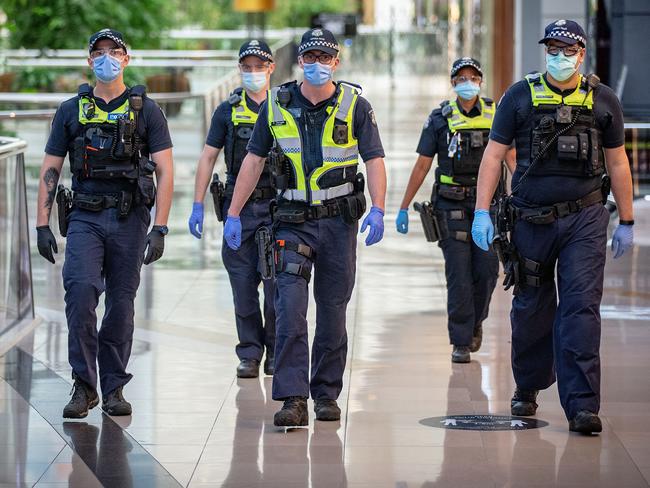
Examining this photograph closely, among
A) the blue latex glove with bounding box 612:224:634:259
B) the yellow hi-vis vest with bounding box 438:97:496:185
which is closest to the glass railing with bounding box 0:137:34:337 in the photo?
the yellow hi-vis vest with bounding box 438:97:496:185

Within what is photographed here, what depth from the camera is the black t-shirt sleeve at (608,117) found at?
7.32m

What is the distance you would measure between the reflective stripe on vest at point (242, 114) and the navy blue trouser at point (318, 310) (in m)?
1.34

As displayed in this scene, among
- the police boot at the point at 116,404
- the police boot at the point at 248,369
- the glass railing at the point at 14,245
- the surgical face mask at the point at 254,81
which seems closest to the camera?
the police boot at the point at 116,404

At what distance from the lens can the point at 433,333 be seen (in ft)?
33.1

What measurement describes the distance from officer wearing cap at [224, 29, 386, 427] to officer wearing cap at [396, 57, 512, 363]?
1528 mm

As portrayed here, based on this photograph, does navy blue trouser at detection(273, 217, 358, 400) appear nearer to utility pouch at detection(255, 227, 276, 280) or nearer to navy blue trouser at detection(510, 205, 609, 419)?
utility pouch at detection(255, 227, 276, 280)

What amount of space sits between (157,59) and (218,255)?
1582 centimetres

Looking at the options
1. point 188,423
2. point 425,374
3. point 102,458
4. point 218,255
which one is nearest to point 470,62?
point 425,374

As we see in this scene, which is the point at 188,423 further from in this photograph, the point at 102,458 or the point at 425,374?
the point at 425,374

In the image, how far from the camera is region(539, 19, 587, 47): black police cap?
7.30 meters

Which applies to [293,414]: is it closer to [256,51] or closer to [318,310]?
[318,310]

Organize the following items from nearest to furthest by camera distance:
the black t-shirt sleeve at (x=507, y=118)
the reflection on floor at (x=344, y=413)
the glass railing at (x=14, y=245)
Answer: the reflection on floor at (x=344, y=413) < the black t-shirt sleeve at (x=507, y=118) < the glass railing at (x=14, y=245)

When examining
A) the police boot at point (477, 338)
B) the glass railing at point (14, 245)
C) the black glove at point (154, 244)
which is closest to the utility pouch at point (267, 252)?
the black glove at point (154, 244)

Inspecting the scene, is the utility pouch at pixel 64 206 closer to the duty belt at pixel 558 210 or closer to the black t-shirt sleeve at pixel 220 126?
the black t-shirt sleeve at pixel 220 126
